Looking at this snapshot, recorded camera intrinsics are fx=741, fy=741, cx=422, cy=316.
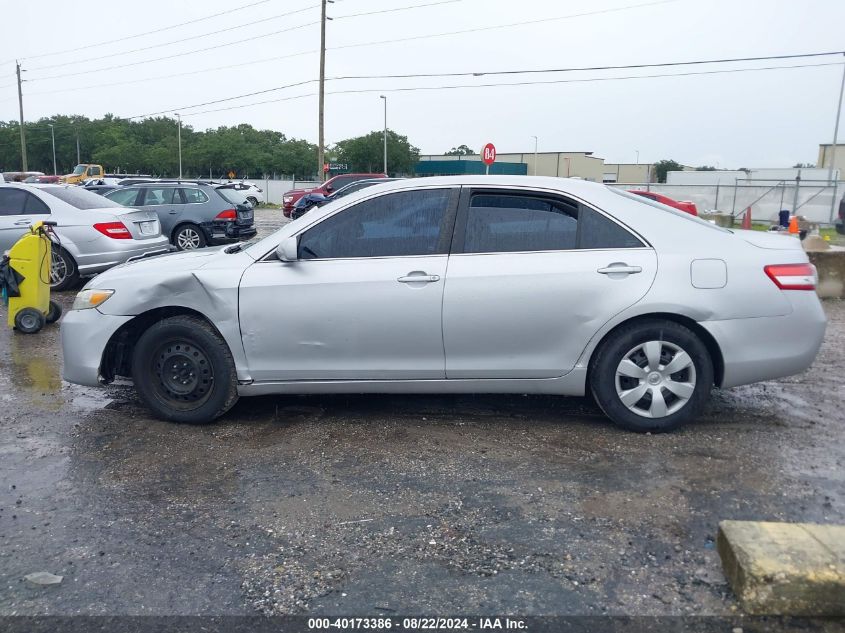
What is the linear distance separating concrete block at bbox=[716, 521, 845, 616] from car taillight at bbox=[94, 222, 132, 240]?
955 cm

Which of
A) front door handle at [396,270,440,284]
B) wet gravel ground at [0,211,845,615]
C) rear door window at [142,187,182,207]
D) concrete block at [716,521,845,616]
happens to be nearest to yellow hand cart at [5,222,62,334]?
wet gravel ground at [0,211,845,615]

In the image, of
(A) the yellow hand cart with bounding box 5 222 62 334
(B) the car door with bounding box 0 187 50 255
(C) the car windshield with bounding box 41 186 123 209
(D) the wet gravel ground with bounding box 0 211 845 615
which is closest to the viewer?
(D) the wet gravel ground with bounding box 0 211 845 615

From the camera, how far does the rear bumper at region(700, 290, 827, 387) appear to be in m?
4.55

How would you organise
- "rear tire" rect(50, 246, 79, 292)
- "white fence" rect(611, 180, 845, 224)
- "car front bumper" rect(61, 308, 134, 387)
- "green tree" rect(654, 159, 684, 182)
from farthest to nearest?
"green tree" rect(654, 159, 684, 182) → "white fence" rect(611, 180, 845, 224) → "rear tire" rect(50, 246, 79, 292) → "car front bumper" rect(61, 308, 134, 387)

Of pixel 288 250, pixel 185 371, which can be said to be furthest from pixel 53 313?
pixel 288 250

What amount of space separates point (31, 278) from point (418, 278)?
5497mm

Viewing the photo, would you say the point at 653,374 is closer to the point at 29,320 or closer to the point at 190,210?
the point at 29,320

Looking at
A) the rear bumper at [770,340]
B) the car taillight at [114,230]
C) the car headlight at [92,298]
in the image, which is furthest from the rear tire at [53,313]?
the rear bumper at [770,340]

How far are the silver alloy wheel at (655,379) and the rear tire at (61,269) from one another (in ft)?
27.7

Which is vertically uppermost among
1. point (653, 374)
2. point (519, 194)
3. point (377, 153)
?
point (377, 153)

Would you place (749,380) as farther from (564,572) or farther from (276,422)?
(276,422)

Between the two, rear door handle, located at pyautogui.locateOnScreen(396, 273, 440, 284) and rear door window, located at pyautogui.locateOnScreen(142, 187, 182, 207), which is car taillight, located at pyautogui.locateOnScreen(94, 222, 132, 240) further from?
rear door handle, located at pyautogui.locateOnScreen(396, 273, 440, 284)

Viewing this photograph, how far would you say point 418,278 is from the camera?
182 inches

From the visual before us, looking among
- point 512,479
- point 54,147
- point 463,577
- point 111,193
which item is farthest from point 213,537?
point 54,147
